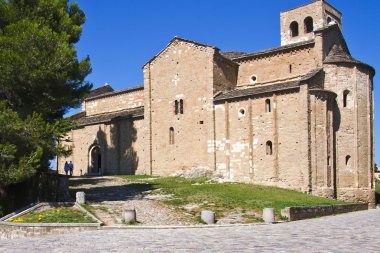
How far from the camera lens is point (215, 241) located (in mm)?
12438

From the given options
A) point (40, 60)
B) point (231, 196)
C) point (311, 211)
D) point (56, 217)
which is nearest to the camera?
point (56, 217)

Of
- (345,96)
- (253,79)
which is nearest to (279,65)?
(253,79)

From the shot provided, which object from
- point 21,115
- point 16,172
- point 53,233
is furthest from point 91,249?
point 21,115

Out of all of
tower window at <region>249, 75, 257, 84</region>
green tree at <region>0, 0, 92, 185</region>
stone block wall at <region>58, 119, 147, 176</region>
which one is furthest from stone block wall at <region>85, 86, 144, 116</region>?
green tree at <region>0, 0, 92, 185</region>

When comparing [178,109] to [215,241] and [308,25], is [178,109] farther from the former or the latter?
[215,241]

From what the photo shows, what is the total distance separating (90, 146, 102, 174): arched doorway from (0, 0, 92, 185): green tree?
18386mm

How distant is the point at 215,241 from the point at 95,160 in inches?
1199

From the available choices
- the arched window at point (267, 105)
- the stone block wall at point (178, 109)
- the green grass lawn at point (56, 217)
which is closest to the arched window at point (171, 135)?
the stone block wall at point (178, 109)

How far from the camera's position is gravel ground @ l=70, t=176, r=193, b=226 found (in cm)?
1809

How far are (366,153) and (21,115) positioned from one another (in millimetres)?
22471

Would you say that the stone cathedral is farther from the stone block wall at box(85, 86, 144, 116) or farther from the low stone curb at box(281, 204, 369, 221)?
the low stone curb at box(281, 204, 369, 221)

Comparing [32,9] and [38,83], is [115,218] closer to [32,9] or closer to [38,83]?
[38,83]

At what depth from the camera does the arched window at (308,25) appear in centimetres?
4219

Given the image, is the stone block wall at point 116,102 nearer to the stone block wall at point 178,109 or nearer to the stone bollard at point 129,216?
the stone block wall at point 178,109
